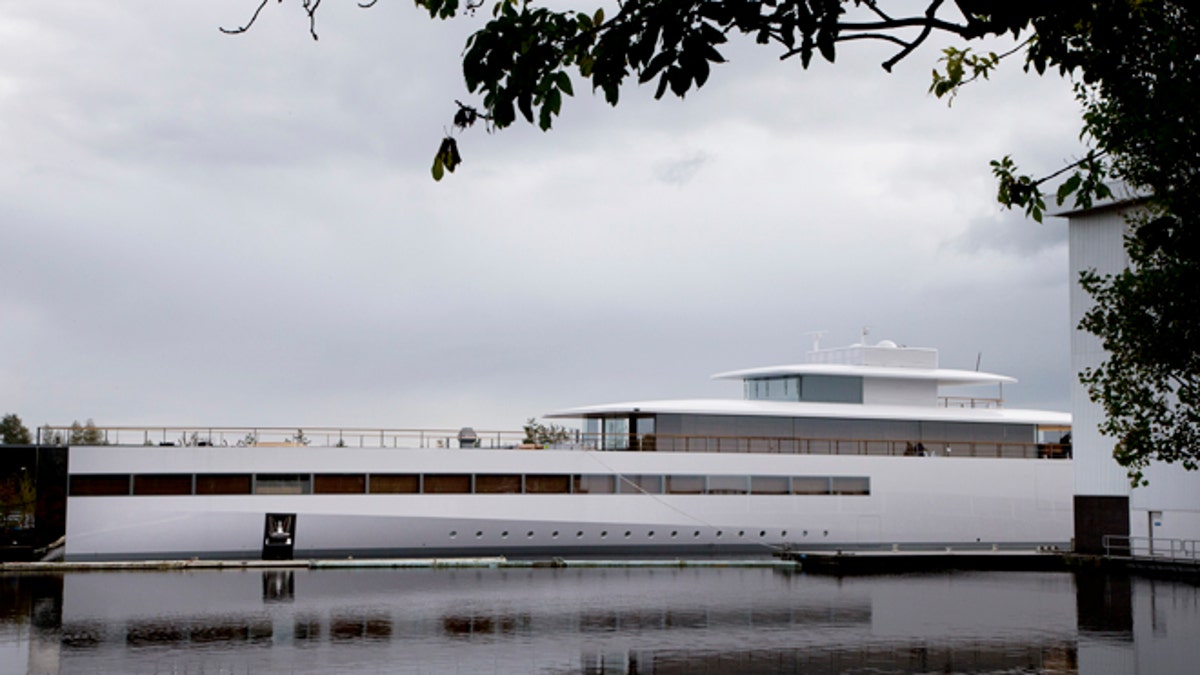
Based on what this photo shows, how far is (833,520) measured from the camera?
38.2 metres

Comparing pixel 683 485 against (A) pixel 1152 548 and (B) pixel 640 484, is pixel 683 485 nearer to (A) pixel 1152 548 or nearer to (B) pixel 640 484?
(B) pixel 640 484

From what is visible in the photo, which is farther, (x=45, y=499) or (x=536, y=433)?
(x=536, y=433)

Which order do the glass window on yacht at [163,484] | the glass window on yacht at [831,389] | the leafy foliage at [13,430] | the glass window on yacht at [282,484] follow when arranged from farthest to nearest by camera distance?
the leafy foliage at [13,430]
the glass window on yacht at [831,389]
the glass window on yacht at [282,484]
the glass window on yacht at [163,484]

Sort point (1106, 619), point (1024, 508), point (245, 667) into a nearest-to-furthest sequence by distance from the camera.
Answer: point (245, 667) < point (1106, 619) < point (1024, 508)

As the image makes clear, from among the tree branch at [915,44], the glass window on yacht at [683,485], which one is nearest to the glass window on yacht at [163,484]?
the glass window on yacht at [683,485]

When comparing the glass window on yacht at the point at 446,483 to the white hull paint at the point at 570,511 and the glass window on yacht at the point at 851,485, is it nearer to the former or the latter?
the white hull paint at the point at 570,511

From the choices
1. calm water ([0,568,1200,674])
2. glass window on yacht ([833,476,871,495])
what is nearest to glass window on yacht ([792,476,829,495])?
glass window on yacht ([833,476,871,495])

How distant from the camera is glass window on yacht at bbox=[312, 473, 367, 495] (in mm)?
33469

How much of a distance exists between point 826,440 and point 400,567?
13652 millimetres

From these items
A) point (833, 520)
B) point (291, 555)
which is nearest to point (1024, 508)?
point (833, 520)

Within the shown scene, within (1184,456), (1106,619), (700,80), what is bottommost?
(1106,619)

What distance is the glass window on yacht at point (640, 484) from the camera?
36.2 m

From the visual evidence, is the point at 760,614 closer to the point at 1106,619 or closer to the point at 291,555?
the point at 1106,619

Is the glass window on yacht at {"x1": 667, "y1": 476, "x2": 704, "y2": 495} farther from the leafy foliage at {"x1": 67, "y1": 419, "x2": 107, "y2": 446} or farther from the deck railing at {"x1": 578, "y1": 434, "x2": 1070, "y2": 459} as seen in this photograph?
the leafy foliage at {"x1": 67, "y1": 419, "x2": 107, "y2": 446}
